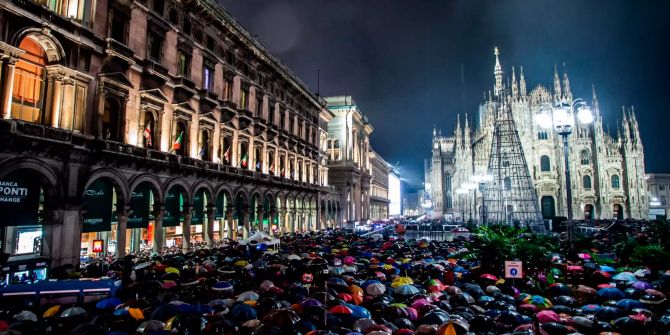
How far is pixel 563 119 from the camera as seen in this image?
1722cm

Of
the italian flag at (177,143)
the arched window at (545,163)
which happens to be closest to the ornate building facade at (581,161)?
the arched window at (545,163)

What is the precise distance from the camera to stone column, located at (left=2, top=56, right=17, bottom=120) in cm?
1705

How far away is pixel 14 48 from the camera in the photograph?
17.2 m

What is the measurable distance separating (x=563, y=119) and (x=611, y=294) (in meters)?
7.79

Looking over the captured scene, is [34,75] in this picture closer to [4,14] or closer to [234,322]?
[4,14]

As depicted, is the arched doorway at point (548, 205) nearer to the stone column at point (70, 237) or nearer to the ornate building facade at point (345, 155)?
the ornate building facade at point (345, 155)

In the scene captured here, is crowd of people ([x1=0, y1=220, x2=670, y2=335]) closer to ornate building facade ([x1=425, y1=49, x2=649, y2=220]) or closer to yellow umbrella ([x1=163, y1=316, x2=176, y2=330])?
yellow umbrella ([x1=163, y1=316, x2=176, y2=330])

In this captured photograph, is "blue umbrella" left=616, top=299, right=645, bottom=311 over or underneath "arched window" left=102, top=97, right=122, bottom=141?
underneath

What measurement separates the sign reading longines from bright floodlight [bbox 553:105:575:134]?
23.5 metres

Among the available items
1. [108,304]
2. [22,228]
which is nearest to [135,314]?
[108,304]

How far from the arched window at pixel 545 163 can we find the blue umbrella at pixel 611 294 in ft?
222

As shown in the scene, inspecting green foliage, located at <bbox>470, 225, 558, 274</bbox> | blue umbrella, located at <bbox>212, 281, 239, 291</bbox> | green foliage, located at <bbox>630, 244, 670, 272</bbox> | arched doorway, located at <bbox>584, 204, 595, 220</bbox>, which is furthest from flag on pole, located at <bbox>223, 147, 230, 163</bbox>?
arched doorway, located at <bbox>584, 204, 595, 220</bbox>

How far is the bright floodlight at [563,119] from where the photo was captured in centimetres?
1713

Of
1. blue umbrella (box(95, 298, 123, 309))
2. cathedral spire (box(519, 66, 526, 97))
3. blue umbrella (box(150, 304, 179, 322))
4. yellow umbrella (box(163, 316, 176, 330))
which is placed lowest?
yellow umbrella (box(163, 316, 176, 330))
